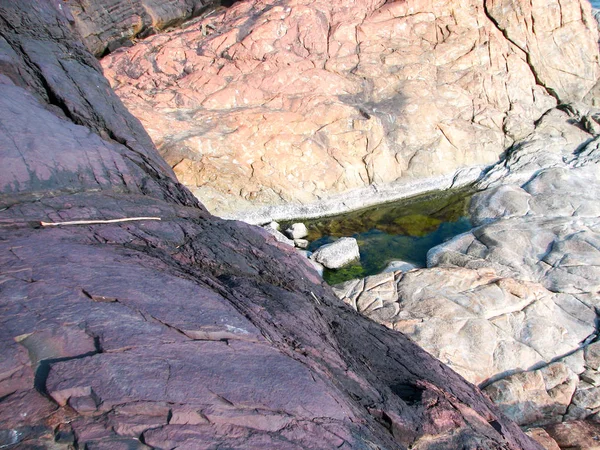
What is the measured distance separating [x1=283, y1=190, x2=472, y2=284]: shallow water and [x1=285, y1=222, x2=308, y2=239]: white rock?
0.69 feet

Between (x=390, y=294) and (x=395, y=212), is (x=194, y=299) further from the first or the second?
(x=395, y=212)

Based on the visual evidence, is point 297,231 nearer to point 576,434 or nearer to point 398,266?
point 398,266

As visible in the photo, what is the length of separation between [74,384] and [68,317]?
72 cm

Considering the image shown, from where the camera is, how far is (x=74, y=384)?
319cm

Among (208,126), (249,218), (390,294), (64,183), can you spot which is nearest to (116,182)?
(64,183)

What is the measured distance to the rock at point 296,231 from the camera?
1264cm

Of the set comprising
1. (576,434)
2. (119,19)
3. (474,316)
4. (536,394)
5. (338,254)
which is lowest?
(536,394)

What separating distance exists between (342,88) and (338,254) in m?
6.54

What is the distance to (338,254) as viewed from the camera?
11625mm

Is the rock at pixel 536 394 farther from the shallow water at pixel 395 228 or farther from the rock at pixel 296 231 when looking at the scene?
the rock at pixel 296 231

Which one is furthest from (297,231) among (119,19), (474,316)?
(119,19)

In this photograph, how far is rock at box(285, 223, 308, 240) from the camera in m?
12.6

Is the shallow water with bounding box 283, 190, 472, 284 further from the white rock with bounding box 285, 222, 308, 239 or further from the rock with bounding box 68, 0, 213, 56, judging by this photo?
the rock with bounding box 68, 0, 213, 56

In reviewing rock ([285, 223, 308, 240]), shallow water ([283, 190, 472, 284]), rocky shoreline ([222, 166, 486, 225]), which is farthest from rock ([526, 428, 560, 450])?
rocky shoreline ([222, 166, 486, 225])
